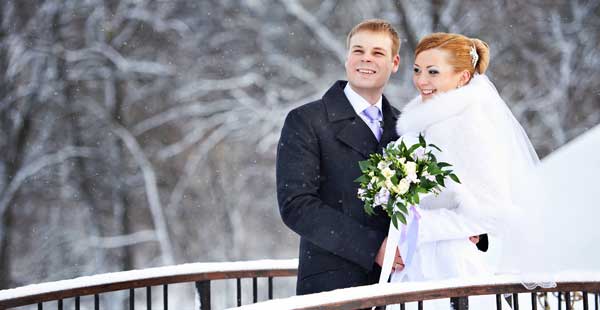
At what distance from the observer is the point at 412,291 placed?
99.3 inches

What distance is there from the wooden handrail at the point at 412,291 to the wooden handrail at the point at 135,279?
1197 mm

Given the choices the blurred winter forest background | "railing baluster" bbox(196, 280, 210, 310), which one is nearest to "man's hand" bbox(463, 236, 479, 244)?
"railing baluster" bbox(196, 280, 210, 310)

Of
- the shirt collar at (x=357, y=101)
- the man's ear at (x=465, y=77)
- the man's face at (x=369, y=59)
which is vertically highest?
the man's face at (x=369, y=59)

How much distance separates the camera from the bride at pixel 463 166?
2.80m

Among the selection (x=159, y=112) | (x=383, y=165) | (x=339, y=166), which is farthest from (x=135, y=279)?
(x=159, y=112)

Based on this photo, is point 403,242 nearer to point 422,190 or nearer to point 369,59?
point 422,190

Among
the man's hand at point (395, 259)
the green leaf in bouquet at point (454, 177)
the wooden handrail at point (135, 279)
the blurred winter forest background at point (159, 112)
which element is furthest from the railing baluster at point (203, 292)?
the blurred winter forest background at point (159, 112)

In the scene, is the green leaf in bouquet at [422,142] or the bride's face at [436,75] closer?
the green leaf in bouquet at [422,142]

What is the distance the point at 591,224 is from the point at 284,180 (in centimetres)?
118

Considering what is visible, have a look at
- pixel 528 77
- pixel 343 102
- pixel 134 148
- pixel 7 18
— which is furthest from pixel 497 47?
pixel 343 102

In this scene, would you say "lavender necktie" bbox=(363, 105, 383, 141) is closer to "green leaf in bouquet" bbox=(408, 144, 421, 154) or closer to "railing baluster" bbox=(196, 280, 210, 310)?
"green leaf in bouquet" bbox=(408, 144, 421, 154)

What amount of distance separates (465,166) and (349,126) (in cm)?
52

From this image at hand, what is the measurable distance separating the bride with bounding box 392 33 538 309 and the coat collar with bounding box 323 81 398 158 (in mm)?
155

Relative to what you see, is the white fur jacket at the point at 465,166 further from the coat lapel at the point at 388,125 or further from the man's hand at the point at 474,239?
the coat lapel at the point at 388,125
